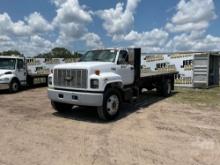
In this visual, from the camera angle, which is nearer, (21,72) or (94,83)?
(94,83)

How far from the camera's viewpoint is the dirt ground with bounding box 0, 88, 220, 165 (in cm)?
510

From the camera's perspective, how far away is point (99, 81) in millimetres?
7598

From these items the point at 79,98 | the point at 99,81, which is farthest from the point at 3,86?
the point at 99,81

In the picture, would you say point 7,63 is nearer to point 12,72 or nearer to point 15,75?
point 12,72

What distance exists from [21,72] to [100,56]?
7.66 m

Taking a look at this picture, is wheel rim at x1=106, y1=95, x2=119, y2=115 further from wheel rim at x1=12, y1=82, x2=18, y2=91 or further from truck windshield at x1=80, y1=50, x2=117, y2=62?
wheel rim at x1=12, y1=82, x2=18, y2=91

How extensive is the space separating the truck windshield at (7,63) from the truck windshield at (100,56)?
6712 mm

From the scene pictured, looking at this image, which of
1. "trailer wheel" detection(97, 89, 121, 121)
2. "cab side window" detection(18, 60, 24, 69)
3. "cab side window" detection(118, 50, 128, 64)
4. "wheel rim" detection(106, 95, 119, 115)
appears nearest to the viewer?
"trailer wheel" detection(97, 89, 121, 121)

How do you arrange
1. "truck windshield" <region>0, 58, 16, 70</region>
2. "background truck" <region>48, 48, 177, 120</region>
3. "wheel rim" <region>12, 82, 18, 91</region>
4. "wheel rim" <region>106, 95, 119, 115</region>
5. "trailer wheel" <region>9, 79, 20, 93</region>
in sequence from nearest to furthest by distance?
"background truck" <region>48, 48, 177, 120</region> → "wheel rim" <region>106, 95, 119, 115</region> → "trailer wheel" <region>9, 79, 20, 93</region> → "wheel rim" <region>12, 82, 18, 91</region> → "truck windshield" <region>0, 58, 16, 70</region>

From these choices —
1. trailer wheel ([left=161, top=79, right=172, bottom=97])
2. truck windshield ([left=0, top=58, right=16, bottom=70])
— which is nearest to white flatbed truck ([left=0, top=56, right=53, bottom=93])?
truck windshield ([left=0, top=58, right=16, bottom=70])

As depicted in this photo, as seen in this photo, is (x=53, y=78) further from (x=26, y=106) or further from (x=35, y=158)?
(x=35, y=158)

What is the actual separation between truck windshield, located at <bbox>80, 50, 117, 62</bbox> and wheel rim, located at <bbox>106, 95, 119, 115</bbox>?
1355 mm

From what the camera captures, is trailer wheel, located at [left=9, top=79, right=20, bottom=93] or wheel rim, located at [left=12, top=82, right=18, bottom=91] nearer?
trailer wheel, located at [left=9, top=79, right=20, bottom=93]

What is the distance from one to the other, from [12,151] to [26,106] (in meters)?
5.07
